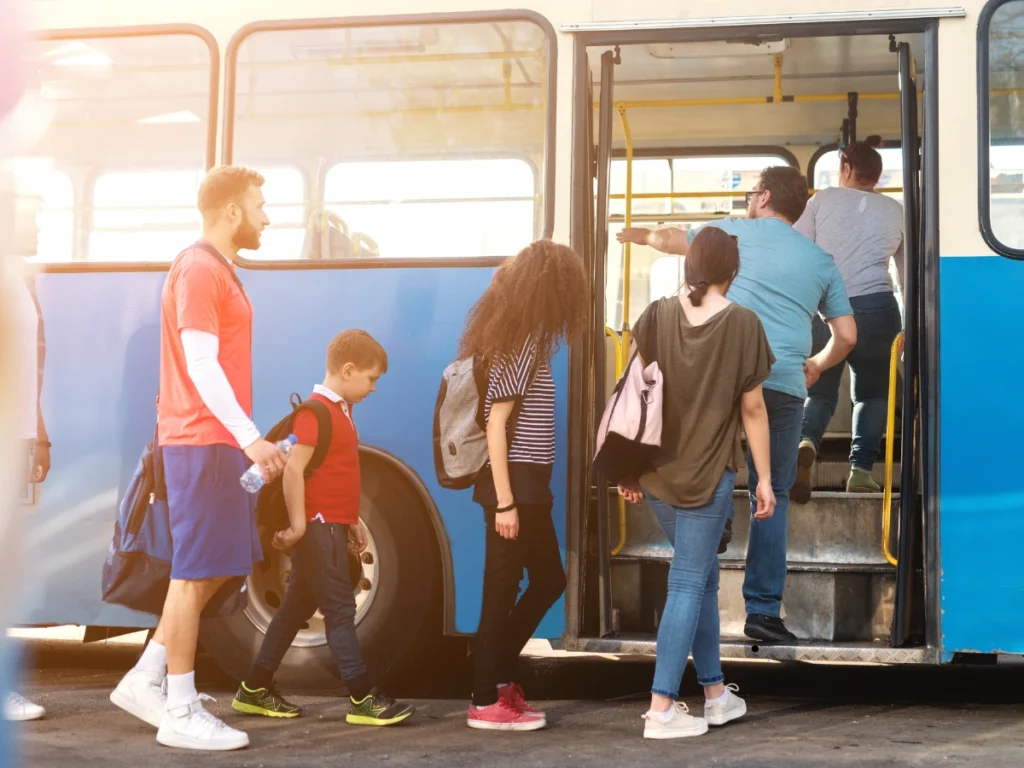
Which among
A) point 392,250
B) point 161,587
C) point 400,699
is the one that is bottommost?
point 400,699

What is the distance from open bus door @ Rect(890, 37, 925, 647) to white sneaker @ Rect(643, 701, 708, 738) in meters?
0.96

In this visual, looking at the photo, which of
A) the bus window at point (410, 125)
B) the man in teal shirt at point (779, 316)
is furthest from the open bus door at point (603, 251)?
the bus window at point (410, 125)

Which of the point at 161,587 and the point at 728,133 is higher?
the point at 728,133

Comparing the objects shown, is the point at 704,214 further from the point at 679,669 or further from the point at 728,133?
the point at 679,669

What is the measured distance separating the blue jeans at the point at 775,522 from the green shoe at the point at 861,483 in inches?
34.3

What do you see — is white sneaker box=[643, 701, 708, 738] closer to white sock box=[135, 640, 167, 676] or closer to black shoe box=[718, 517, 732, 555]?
black shoe box=[718, 517, 732, 555]

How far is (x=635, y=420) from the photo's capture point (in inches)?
176

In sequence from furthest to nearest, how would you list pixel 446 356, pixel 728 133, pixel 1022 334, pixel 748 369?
pixel 728 133
pixel 446 356
pixel 1022 334
pixel 748 369

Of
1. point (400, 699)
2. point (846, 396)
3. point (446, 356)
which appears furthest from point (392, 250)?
point (846, 396)

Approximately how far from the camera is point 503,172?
205 inches

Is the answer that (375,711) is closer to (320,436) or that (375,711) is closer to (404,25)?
(320,436)

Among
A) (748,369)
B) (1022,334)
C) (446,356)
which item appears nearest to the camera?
(748,369)

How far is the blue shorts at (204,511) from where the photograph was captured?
4305 mm

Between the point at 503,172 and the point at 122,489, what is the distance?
2048 millimetres
